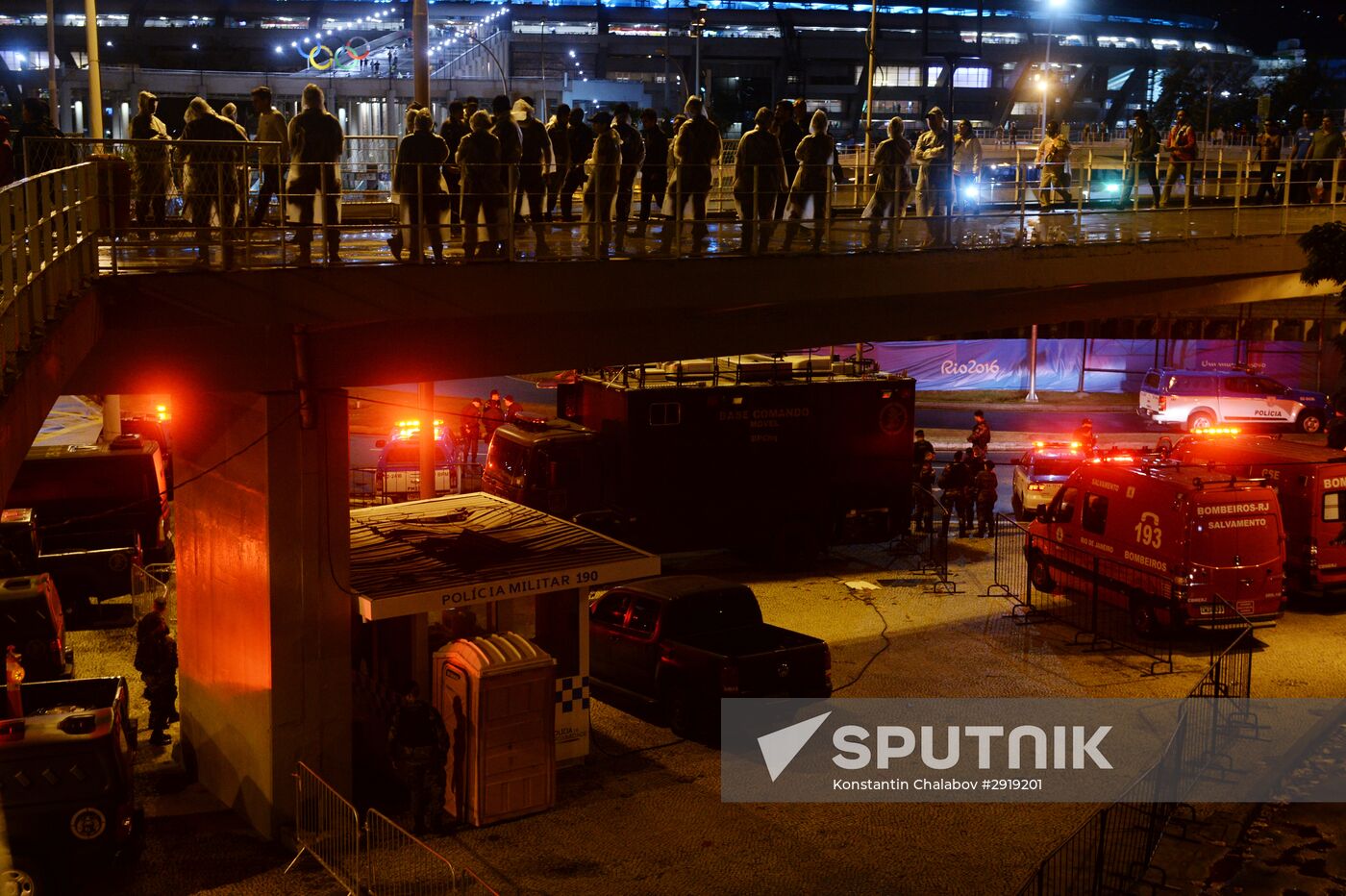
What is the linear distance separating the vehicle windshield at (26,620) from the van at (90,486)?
5595mm

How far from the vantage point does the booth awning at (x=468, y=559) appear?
41.1 ft

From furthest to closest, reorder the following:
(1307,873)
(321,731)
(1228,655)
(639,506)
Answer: (639,506) < (1228,655) < (321,731) < (1307,873)

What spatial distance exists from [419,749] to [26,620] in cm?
605

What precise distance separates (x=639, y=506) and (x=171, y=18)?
107m

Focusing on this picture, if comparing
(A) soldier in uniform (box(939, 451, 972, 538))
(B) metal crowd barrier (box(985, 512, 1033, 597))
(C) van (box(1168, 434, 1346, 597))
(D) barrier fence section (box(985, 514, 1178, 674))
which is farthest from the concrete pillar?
(A) soldier in uniform (box(939, 451, 972, 538))

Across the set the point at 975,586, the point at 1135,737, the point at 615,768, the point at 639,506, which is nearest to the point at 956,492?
the point at 975,586

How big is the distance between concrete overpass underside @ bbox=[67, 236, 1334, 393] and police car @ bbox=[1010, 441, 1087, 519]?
282 inches

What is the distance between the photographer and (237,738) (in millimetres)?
12562

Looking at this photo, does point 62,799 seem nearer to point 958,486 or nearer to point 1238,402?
point 958,486

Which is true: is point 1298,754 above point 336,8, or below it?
below

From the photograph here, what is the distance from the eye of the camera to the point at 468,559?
44.1 feet

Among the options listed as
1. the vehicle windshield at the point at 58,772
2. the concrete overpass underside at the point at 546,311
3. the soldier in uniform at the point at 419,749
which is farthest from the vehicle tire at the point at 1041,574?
the vehicle windshield at the point at 58,772

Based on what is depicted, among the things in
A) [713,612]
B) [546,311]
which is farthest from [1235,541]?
[546,311]

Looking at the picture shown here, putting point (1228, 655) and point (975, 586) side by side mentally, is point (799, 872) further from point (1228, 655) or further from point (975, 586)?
point (975, 586)
